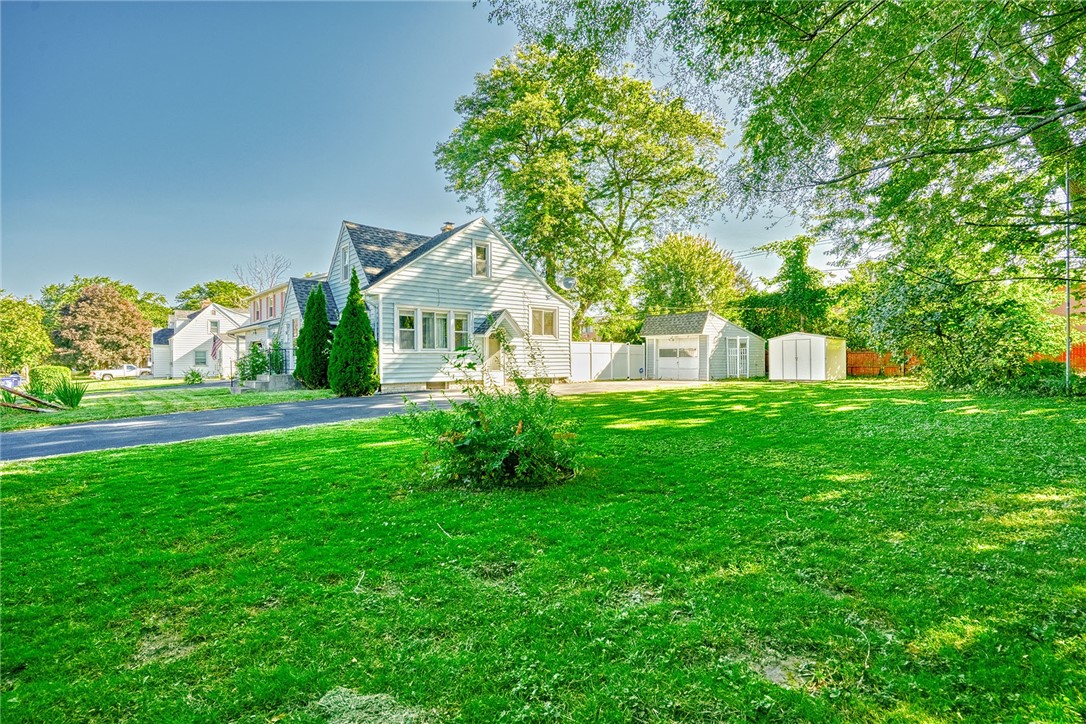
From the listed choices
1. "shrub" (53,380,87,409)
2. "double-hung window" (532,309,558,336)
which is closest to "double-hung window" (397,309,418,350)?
"double-hung window" (532,309,558,336)

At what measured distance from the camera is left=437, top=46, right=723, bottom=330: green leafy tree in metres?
21.7

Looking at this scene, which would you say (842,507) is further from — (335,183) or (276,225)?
(276,225)

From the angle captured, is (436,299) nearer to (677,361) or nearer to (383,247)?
(383,247)

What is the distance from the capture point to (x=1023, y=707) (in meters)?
1.62

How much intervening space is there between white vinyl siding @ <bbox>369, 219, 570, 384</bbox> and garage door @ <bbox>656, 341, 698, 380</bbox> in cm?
819

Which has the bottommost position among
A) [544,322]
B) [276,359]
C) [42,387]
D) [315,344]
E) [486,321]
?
[42,387]

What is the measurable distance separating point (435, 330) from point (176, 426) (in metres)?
9.14

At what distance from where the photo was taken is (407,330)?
54.2ft

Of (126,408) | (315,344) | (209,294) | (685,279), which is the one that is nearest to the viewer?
(126,408)

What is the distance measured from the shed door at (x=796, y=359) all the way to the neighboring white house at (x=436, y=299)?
10.8 m

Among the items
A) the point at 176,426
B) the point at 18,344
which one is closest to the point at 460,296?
the point at 176,426

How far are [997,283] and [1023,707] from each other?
14.8 metres

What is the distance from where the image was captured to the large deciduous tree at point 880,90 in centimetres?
476

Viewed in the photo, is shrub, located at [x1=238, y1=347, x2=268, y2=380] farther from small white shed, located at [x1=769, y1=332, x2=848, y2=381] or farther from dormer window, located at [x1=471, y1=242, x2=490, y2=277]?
small white shed, located at [x1=769, y1=332, x2=848, y2=381]
